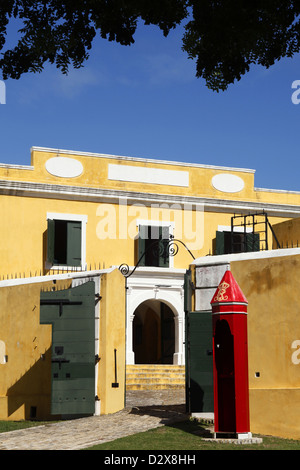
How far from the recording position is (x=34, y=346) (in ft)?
61.1

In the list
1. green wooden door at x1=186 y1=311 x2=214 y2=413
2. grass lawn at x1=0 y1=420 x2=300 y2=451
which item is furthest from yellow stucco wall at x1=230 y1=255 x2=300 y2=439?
green wooden door at x1=186 y1=311 x2=214 y2=413

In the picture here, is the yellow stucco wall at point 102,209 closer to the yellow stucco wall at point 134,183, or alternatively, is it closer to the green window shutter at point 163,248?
the yellow stucco wall at point 134,183

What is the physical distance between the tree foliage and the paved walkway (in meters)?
7.21

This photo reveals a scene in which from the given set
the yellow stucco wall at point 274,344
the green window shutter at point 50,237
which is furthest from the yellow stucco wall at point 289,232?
the yellow stucco wall at point 274,344

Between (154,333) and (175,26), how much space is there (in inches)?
846

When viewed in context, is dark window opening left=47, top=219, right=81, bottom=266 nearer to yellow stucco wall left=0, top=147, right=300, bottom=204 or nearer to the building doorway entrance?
yellow stucco wall left=0, top=147, right=300, bottom=204

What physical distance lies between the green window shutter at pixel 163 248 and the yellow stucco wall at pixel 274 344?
36.0 feet

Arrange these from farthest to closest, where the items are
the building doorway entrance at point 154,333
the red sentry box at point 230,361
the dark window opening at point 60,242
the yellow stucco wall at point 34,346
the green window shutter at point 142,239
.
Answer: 1. the building doorway entrance at point 154,333
2. the green window shutter at point 142,239
3. the dark window opening at point 60,242
4. the yellow stucco wall at point 34,346
5. the red sentry box at point 230,361

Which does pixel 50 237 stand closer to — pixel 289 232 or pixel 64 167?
pixel 64 167

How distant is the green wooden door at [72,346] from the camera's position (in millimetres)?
16422

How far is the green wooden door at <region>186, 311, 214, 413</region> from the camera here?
1524 cm

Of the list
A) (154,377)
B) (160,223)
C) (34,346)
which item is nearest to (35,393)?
(34,346)

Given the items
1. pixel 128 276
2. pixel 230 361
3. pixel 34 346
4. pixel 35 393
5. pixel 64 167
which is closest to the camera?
pixel 230 361
